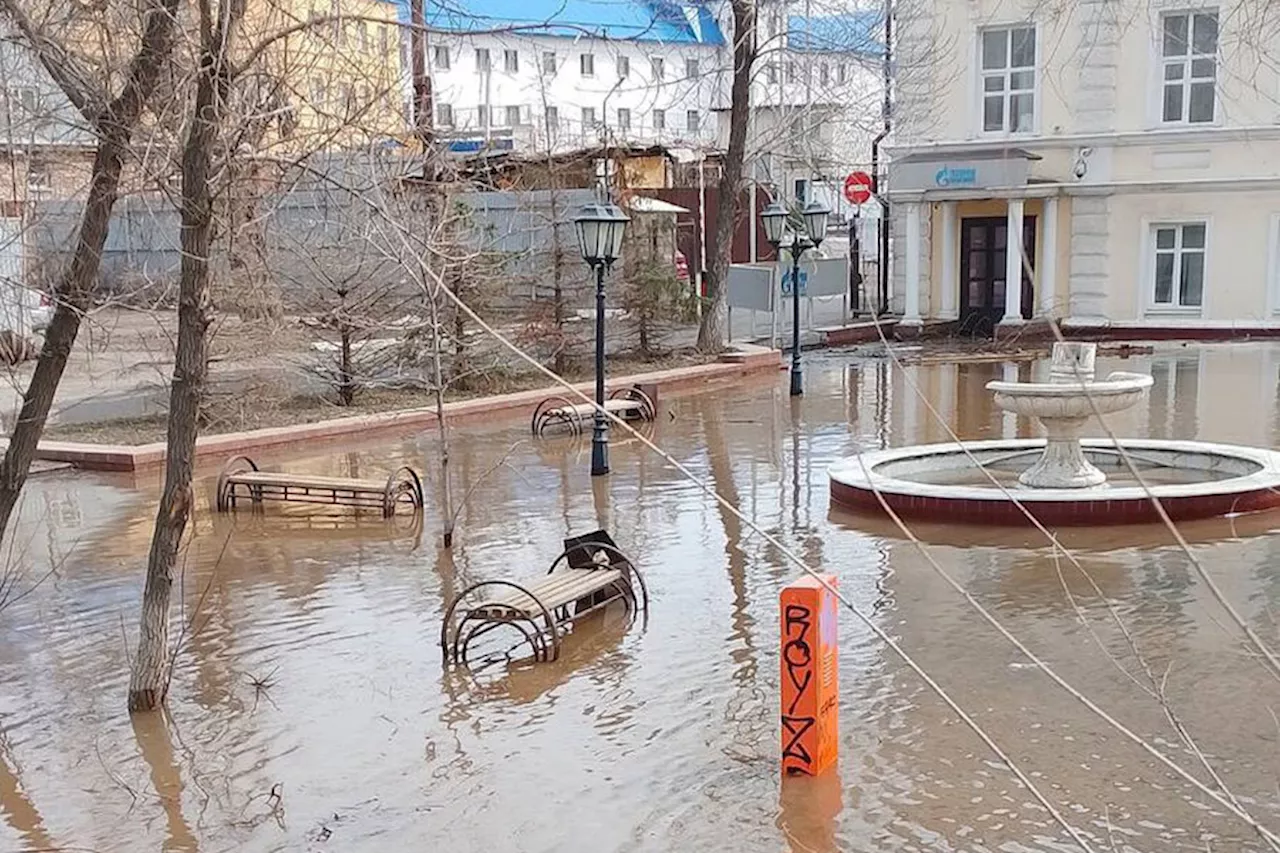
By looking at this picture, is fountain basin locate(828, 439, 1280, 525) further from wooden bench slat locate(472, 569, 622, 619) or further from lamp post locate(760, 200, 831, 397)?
lamp post locate(760, 200, 831, 397)

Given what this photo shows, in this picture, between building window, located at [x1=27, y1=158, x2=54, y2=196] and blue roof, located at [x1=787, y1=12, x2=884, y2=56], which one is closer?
building window, located at [x1=27, y1=158, x2=54, y2=196]

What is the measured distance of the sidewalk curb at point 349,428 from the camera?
14289mm

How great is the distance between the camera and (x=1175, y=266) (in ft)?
85.8

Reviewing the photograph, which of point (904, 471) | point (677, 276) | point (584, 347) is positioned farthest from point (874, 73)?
point (904, 471)

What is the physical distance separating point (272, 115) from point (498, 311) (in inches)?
545

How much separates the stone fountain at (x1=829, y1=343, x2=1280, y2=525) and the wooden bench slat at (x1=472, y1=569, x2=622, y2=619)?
7.75 ft

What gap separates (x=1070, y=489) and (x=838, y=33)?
1756 cm

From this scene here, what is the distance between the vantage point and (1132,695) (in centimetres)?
679

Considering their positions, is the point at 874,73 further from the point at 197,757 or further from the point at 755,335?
the point at 197,757

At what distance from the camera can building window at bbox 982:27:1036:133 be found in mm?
26672

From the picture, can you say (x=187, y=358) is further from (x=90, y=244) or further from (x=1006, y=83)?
(x=1006, y=83)

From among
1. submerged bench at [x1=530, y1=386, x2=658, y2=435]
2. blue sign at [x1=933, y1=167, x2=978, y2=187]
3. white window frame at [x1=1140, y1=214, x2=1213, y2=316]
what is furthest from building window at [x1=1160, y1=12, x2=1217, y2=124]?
submerged bench at [x1=530, y1=386, x2=658, y2=435]

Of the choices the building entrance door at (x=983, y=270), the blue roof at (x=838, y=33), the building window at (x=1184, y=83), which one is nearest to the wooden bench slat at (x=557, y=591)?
the blue roof at (x=838, y=33)

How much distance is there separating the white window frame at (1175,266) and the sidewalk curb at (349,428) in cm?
942
